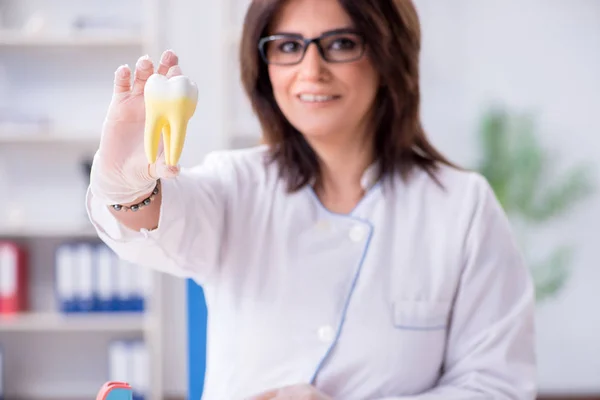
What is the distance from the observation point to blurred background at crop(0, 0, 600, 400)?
368 cm

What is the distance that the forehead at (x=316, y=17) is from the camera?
122cm

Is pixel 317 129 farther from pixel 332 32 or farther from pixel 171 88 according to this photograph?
pixel 171 88

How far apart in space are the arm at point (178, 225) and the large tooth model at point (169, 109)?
0.29 meters

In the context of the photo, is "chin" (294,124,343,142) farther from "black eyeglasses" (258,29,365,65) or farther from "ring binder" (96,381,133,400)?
"ring binder" (96,381,133,400)

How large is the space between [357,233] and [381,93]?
0.24 metres

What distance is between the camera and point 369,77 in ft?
4.15

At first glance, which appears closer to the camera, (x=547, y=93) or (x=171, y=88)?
(x=171, y=88)

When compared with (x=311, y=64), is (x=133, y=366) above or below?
below

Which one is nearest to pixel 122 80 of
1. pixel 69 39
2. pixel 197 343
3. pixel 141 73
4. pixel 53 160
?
pixel 141 73

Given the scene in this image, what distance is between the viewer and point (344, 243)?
51.5 inches

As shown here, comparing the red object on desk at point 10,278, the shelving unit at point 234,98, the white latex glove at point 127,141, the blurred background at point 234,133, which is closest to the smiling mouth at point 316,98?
the white latex glove at point 127,141

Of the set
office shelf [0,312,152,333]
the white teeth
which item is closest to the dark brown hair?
the white teeth

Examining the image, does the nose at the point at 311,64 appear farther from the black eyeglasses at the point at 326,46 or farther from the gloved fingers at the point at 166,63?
the gloved fingers at the point at 166,63

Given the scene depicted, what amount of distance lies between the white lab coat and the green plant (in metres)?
2.47
